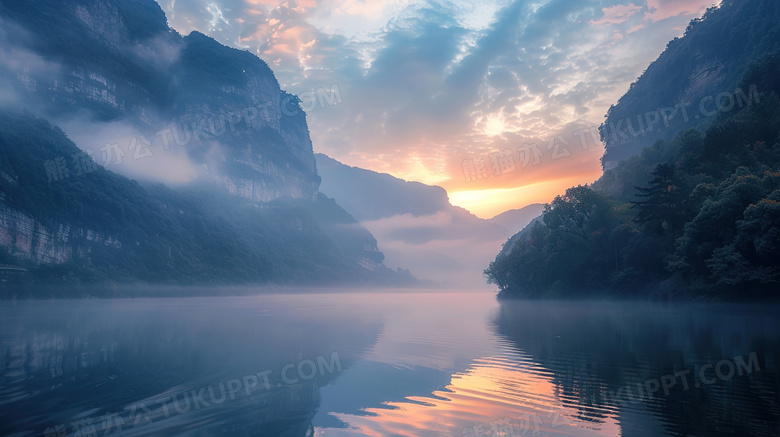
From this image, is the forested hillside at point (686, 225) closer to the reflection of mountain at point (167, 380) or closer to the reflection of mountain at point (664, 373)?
the reflection of mountain at point (664, 373)

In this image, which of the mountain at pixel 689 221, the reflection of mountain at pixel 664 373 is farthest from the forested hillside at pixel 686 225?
the reflection of mountain at pixel 664 373

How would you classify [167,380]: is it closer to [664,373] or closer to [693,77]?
[664,373]


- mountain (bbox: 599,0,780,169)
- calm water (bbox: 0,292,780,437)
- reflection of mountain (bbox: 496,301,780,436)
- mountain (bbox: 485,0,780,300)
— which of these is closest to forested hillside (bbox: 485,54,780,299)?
mountain (bbox: 485,0,780,300)

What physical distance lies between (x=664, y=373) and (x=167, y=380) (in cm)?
1748

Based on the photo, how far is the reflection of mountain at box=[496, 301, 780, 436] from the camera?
442 inches

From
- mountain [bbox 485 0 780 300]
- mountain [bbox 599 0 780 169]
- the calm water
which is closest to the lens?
the calm water

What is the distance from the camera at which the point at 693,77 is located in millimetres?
133500

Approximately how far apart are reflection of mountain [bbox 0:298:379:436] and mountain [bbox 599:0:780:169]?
90656 mm

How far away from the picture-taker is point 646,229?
65062 mm

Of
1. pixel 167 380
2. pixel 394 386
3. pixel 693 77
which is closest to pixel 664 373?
pixel 394 386

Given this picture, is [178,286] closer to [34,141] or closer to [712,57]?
[34,141]

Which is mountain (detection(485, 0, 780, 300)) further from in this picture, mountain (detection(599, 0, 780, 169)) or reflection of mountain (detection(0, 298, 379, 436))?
reflection of mountain (detection(0, 298, 379, 436))

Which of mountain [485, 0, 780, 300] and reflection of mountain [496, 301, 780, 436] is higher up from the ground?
mountain [485, 0, 780, 300]

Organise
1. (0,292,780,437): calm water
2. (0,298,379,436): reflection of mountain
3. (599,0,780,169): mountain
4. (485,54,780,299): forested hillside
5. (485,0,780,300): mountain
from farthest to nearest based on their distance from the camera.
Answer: (599,0,780,169): mountain
(485,0,780,300): mountain
(485,54,780,299): forested hillside
(0,298,379,436): reflection of mountain
(0,292,780,437): calm water
